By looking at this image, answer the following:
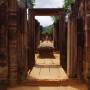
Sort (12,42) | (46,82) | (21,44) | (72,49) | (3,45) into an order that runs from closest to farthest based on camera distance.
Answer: (3,45), (12,42), (46,82), (21,44), (72,49)

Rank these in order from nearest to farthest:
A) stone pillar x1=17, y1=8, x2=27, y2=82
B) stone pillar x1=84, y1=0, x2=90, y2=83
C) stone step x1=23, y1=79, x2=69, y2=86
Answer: stone pillar x1=84, y1=0, x2=90, y2=83
stone step x1=23, y1=79, x2=69, y2=86
stone pillar x1=17, y1=8, x2=27, y2=82

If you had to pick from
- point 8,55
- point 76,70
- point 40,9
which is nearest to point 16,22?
point 8,55

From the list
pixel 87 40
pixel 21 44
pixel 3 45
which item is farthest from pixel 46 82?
pixel 87 40

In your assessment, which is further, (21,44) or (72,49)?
(72,49)

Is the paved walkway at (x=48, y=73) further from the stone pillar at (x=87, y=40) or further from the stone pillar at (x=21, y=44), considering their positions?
the stone pillar at (x=87, y=40)

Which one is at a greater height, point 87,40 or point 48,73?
point 87,40

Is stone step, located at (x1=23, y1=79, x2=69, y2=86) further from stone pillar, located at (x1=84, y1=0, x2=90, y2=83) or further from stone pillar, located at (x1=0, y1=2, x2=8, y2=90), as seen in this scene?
stone pillar, located at (x1=84, y1=0, x2=90, y2=83)

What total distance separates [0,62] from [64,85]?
2.05 meters

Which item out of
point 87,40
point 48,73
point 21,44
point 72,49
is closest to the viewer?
point 87,40

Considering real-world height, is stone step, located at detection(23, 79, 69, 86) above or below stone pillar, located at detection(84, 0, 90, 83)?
below

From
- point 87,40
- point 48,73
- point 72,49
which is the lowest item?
point 48,73

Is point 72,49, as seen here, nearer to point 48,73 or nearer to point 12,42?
point 12,42

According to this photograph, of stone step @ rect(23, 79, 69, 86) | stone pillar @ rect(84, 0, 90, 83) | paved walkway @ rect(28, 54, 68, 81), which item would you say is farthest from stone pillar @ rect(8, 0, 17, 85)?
stone pillar @ rect(84, 0, 90, 83)

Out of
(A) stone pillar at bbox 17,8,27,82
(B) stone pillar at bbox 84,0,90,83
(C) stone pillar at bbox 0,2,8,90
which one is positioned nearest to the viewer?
(B) stone pillar at bbox 84,0,90,83
